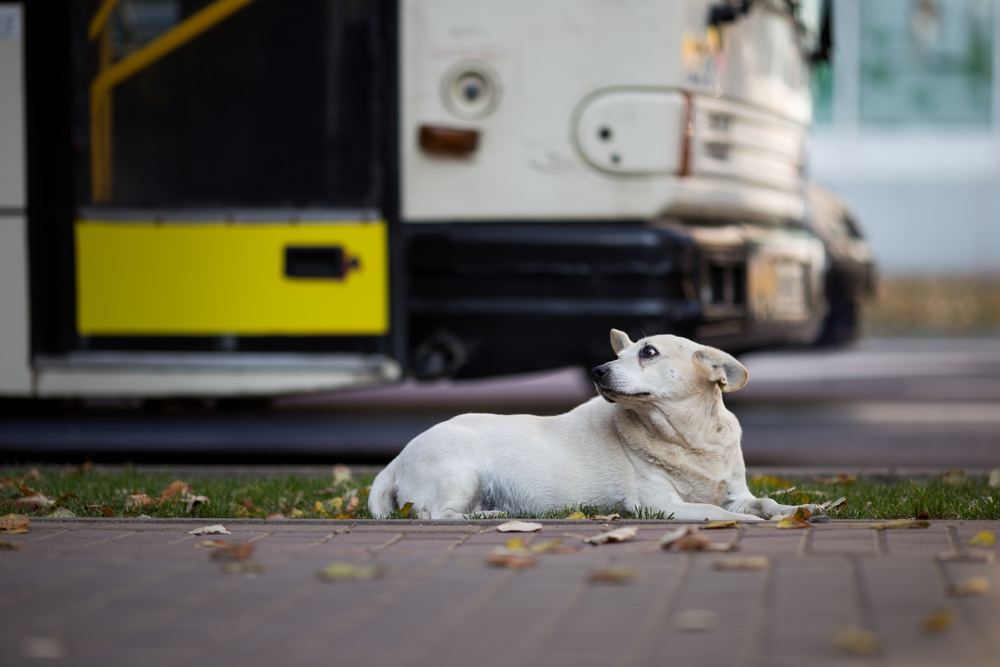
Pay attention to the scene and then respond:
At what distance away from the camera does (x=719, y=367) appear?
4.64m

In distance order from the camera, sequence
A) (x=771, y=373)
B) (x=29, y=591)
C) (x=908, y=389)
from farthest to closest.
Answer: (x=771, y=373), (x=908, y=389), (x=29, y=591)

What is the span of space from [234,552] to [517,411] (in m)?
5.12

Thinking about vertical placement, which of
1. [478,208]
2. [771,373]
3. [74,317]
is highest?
[478,208]

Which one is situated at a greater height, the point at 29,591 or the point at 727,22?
the point at 727,22

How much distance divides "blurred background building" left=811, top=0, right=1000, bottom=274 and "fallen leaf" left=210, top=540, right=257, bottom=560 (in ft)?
62.2

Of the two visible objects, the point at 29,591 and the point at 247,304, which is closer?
the point at 29,591

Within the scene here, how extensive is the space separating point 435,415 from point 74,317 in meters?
2.95

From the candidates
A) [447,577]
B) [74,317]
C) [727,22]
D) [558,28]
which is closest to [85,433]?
[74,317]

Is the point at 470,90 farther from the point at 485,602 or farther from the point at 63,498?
the point at 485,602

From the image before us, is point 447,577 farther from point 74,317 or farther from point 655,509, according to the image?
point 74,317

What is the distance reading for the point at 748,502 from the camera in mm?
4703

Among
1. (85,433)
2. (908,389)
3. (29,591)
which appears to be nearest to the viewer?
(29,591)

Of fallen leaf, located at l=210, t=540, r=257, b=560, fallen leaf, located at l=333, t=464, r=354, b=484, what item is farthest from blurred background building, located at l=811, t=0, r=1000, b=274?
fallen leaf, located at l=210, t=540, r=257, b=560

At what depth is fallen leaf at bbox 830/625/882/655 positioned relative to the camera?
277 cm
